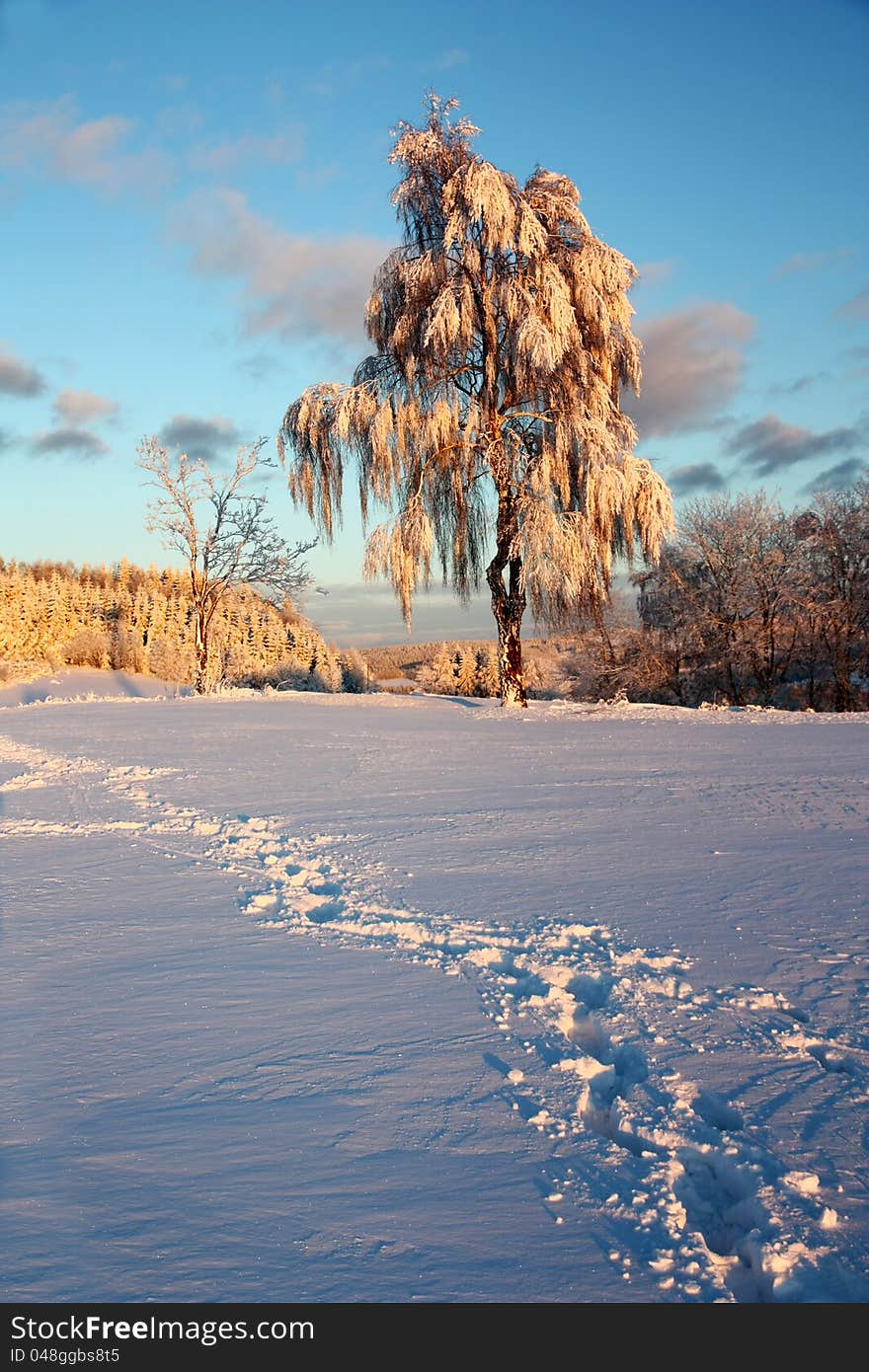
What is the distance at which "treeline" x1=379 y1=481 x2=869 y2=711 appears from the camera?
21.7 m

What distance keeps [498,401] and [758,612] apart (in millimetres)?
11940

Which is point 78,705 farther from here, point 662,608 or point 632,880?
point 662,608

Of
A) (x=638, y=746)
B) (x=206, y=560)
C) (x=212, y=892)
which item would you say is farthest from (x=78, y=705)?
(x=212, y=892)

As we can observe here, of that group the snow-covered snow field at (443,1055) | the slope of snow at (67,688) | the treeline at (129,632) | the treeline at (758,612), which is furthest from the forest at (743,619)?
the treeline at (129,632)

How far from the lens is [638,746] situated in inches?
354

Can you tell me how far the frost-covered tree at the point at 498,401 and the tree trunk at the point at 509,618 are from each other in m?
0.03

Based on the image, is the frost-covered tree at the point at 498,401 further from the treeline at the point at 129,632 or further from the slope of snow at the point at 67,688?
the treeline at the point at 129,632

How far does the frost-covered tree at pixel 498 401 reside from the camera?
40.1 ft

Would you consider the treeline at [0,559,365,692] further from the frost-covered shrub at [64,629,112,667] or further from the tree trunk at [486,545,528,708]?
the tree trunk at [486,545,528,708]

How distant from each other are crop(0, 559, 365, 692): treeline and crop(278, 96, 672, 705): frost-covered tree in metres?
36.6

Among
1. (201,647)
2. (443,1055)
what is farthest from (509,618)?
(443,1055)

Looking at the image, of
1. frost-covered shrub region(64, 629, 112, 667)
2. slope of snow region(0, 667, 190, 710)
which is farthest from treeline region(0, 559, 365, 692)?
slope of snow region(0, 667, 190, 710)

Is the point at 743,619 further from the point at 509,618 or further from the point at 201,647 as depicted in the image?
the point at 201,647

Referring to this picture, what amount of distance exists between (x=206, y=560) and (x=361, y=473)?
8136mm
